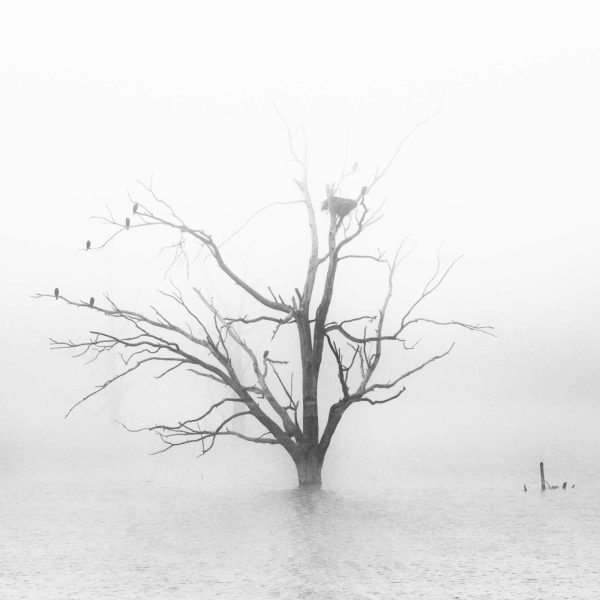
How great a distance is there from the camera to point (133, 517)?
10.4m

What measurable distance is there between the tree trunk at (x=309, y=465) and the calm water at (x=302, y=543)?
1.35 feet

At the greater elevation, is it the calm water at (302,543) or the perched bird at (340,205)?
the perched bird at (340,205)

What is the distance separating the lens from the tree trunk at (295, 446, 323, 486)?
40.5 feet

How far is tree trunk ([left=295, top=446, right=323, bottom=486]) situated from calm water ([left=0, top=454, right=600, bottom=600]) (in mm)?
412

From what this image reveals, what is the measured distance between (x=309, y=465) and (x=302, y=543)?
4119mm

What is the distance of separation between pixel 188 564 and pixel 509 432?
67.2ft

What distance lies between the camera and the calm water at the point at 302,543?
641 cm

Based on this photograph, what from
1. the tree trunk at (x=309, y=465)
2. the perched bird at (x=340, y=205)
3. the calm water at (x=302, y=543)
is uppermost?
the perched bird at (x=340, y=205)

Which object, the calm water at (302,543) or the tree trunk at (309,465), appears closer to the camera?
the calm water at (302,543)

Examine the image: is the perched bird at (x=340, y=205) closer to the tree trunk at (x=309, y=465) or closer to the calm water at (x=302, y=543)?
the tree trunk at (x=309, y=465)

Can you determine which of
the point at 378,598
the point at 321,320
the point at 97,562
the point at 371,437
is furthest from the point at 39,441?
the point at 378,598

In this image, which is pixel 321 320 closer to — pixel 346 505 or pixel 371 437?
pixel 346 505

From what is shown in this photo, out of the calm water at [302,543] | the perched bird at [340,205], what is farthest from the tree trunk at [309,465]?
the perched bird at [340,205]

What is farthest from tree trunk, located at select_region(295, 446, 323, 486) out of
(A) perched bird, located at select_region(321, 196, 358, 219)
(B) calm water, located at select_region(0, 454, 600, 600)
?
(A) perched bird, located at select_region(321, 196, 358, 219)
